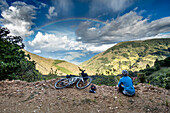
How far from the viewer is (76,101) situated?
557cm

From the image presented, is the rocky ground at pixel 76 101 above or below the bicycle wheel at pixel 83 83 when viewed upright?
below

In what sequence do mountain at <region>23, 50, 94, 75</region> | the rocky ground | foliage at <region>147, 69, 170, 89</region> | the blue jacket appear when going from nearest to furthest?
the rocky ground
the blue jacket
foliage at <region>147, 69, 170, 89</region>
mountain at <region>23, 50, 94, 75</region>

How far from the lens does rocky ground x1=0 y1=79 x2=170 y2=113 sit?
4.82 meters

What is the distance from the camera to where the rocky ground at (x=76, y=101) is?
4.82 m

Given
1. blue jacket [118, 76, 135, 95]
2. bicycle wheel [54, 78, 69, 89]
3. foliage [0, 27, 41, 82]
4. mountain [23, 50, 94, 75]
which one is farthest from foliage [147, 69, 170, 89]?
mountain [23, 50, 94, 75]

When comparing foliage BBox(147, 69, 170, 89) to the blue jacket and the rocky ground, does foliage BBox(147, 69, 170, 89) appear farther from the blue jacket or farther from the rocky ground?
the blue jacket

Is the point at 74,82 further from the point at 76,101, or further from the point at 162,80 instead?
the point at 162,80

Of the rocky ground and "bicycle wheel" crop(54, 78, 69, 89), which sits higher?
"bicycle wheel" crop(54, 78, 69, 89)

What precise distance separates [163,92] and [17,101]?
9.76m

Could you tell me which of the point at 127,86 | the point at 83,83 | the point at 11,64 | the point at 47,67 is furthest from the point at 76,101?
the point at 47,67

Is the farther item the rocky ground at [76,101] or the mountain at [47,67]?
the mountain at [47,67]

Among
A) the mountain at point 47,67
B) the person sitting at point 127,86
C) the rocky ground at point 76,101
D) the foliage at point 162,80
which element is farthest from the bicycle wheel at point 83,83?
the mountain at point 47,67

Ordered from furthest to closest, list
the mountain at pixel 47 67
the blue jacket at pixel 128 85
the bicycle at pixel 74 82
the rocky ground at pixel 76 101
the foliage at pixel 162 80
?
1. the mountain at pixel 47 67
2. the foliage at pixel 162 80
3. the bicycle at pixel 74 82
4. the blue jacket at pixel 128 85
5. the rocky ground at pixel 76 101

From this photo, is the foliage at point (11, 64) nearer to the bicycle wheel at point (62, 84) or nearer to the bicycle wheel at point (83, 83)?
the bicycle wheel at point (62, 84)
